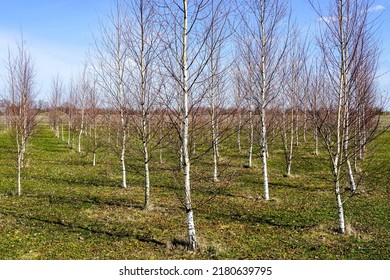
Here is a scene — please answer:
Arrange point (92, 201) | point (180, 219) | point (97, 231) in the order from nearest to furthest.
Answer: point (97, 231), point (180, 219), point (92, 201)

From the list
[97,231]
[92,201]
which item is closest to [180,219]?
[97,231]

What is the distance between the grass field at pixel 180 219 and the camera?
20.0 ft

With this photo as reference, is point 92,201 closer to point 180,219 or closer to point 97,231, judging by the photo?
point 97,231

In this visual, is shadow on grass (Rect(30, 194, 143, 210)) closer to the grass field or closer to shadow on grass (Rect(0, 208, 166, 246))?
the grass field

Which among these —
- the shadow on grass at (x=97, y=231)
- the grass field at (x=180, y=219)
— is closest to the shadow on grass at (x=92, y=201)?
the grass field at (x=180, y=219)

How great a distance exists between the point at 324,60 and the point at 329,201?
4560 millimetres

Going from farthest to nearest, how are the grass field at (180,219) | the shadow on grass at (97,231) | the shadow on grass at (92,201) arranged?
the shadow on grass at (92,201)
the shadow on grass at (97,231)
the grass field at (180,219)

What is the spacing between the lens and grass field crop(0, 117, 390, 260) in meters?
6.10

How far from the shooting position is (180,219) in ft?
26.5

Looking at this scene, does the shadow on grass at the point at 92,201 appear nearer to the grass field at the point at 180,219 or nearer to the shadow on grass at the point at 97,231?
the grass field at the point at 180,219

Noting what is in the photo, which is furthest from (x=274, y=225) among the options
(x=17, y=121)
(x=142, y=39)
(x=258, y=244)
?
(x=17, y=121)

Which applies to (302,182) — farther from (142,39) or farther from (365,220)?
(142,39)

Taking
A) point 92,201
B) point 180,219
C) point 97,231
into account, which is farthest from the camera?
point 92,201

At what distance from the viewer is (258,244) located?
21.3 feet
